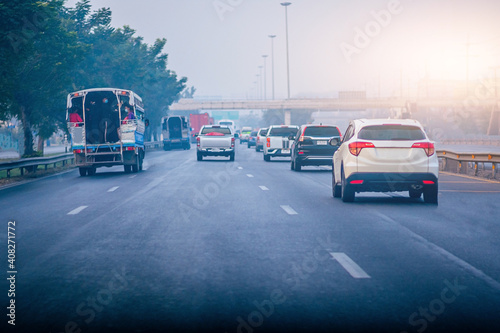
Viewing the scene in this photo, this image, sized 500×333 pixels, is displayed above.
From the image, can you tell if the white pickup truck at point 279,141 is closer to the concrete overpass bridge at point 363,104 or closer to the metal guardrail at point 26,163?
the metal guardrail at point 26,163

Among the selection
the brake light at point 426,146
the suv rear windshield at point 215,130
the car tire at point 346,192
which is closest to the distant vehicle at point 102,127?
the suv rear windshield at point 215,130

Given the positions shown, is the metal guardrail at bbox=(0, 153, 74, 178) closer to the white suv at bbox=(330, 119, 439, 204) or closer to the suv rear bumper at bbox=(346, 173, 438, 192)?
the white suv at bbox=(330, 119, 439, 204)

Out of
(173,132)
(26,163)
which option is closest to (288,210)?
(26,163)

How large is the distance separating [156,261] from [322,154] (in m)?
20.8

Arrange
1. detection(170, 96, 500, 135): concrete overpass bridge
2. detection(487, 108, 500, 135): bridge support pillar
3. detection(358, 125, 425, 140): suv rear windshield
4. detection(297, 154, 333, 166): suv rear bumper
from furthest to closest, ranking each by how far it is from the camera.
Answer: detection(487, 108, 500, 135): bridge support pillar
detection(170, 96, 500, 135): concrete overpass bridge
detection(297, 154, 333, 166): suv rear bumper
detection(358, 125, 425, 140): suv rear windshield

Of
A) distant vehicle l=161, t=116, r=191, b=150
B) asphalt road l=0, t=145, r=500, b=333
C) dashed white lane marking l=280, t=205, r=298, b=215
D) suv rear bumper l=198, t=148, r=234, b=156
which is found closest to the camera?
asphalt road l=0, t=145, r=500, b=333

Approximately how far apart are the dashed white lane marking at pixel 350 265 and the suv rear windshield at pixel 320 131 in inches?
820

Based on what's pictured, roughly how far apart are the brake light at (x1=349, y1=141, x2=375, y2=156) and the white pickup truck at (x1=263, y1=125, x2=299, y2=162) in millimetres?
23189

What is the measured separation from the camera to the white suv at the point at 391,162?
15.9 meters

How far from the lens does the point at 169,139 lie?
7200 centimetres

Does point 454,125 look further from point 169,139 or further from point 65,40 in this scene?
point 65,40

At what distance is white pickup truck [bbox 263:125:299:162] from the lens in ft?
130

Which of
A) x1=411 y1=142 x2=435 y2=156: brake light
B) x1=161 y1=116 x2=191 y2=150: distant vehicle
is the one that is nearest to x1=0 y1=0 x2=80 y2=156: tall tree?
x1=161 y1=116 x2=191 y2=150: distant vehicle

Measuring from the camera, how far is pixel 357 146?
16.2 m
